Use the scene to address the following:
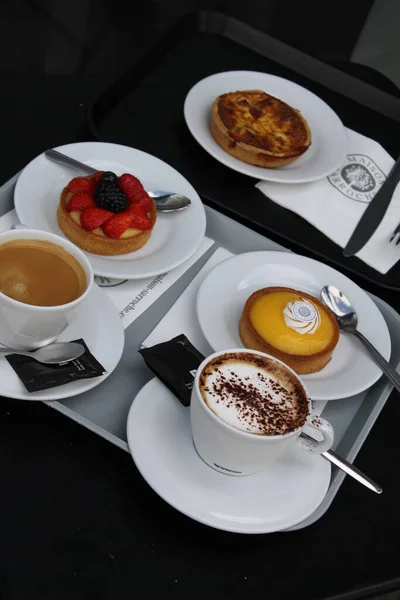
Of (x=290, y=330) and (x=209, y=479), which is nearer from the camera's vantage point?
(x=209, y=479)

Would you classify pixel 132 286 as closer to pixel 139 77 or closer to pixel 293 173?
pixel 293 173

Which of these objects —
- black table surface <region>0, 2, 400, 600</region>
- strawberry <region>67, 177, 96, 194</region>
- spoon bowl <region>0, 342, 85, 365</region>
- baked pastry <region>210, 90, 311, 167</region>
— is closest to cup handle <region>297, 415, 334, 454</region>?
black table surface <region>0, 2, 400, 600</region>

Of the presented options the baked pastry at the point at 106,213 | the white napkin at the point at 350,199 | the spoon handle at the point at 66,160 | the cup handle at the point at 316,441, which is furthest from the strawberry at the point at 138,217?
the cup handle at the point at 316,441

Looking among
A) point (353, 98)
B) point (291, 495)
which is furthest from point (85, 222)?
point (353, 98)

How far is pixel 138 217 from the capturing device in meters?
1.31

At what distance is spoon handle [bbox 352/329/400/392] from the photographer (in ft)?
3.95

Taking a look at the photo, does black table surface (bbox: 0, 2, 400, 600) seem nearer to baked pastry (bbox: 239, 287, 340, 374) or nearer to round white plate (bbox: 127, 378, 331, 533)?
round white plate (bbox: 127, 378, 331, 533)

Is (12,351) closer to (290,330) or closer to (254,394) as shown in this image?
(254,394)

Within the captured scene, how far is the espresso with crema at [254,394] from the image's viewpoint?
0.95 m

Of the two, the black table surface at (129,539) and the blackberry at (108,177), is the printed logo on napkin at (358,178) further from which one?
the black table surface at (129,539)

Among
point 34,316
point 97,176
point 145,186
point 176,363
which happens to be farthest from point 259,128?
point 34,316

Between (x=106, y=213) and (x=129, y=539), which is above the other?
(x=106, y=213)

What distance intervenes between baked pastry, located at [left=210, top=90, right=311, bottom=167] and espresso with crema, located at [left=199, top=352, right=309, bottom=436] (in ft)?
2.21

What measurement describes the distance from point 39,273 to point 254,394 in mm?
351
